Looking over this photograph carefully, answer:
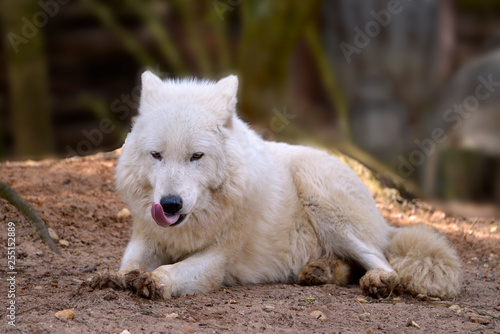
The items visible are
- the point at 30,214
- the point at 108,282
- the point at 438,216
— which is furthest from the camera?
the point at 438,216

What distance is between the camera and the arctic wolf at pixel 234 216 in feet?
11.4

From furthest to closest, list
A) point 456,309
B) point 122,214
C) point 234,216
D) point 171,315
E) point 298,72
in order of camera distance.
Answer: point 298,72, point 122,214, point 234,216, point 456,309, point 171,315

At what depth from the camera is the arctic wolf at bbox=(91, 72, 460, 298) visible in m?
3.47

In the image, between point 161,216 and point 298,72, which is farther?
point 298,72

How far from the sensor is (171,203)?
326cm

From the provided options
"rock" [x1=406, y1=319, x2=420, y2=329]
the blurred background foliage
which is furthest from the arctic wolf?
the blurred background foliage

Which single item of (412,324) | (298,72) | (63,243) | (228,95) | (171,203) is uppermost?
(298,72)

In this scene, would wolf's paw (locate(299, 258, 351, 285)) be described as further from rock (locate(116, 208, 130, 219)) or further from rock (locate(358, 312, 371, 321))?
rock (locate(116, 208, 130, 219))

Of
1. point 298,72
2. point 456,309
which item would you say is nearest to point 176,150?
point 456,309

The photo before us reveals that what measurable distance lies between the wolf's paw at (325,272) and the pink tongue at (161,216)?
124 centimetres

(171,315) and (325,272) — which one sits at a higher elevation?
(325,272)

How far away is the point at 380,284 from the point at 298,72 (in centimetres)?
562

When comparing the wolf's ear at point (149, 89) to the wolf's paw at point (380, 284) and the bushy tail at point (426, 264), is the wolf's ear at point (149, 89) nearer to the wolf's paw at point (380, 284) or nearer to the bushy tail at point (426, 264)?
the wolf's paw at point (380, 284)

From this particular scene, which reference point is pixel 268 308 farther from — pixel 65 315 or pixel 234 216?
pixel 65 315
